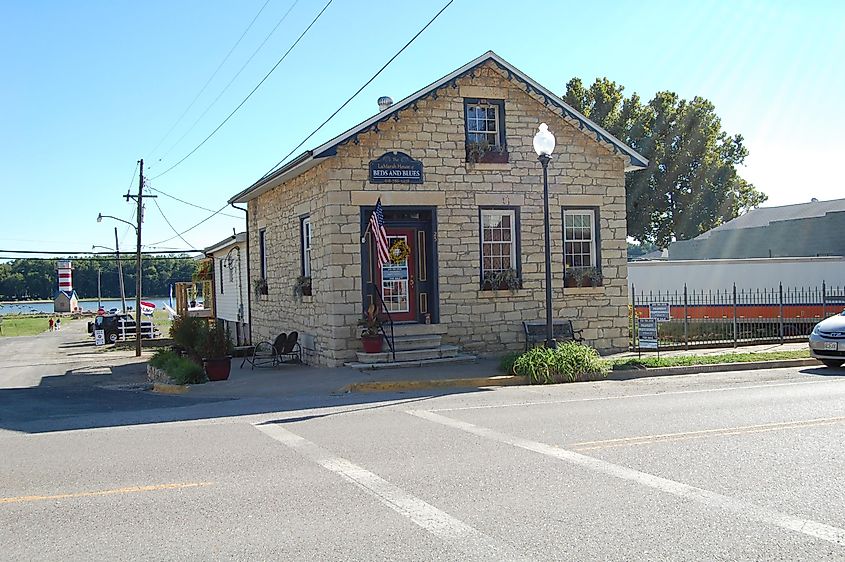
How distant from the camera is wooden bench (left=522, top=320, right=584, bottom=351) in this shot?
1775cm

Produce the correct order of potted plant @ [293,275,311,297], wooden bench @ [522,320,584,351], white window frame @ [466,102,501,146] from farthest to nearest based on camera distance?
potted plant @ [293,275,311,297], white window frame @ [466,102,501,146], wooden bench @ [522,320,584,351]

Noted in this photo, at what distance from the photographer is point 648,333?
668 inches

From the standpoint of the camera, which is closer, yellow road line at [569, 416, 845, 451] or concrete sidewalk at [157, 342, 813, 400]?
yellow road line at [569, 416, 845, 451]

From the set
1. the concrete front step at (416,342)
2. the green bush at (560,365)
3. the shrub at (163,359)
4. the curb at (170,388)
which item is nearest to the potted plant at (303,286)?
the concrete front step at (416,342)

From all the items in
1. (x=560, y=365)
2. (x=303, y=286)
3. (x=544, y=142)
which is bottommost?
(x=560, y=365)

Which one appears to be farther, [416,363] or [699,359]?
[699,359]

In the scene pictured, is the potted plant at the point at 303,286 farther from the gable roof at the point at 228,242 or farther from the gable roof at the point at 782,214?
the gable roof at the point at 782,214

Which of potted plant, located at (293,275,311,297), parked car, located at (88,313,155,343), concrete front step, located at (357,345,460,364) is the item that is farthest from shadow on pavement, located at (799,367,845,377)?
parked car, located at (88,313,155,343)

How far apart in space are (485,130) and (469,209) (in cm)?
192

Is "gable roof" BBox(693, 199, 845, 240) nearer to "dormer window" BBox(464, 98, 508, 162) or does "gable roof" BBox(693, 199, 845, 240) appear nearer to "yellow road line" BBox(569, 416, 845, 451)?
"dormer window" BBox(464, 98, 508, 162)

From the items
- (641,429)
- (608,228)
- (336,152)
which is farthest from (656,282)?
(641,429)

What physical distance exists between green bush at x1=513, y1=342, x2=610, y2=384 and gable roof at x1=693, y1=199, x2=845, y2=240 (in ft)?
87.9

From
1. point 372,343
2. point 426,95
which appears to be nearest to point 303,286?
point 372,343

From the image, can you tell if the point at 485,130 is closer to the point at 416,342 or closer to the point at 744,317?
the point at 416,342
